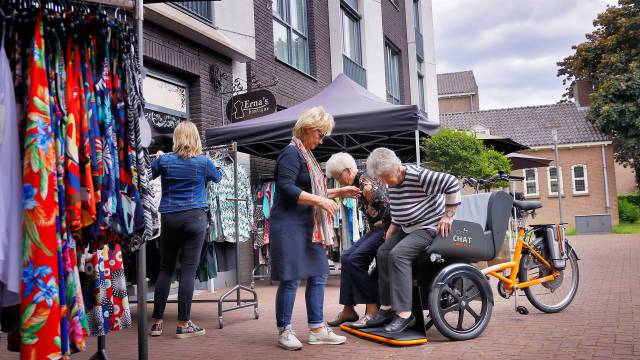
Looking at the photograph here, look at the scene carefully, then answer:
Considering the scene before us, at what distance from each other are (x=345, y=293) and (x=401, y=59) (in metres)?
17.9

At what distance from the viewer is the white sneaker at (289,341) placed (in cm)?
475

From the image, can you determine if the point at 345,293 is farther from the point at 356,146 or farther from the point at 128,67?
the point at 356,146

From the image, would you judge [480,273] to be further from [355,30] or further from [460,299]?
[355,30]

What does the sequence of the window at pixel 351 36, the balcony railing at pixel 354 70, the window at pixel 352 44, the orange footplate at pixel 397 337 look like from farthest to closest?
the window at pixel 351 36, the window at pixel 352 44, the balcony railing at pixel 354 70, the orange footplate at pixel 397 337

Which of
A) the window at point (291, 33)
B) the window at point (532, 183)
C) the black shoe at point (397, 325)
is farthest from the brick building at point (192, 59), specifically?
the window at point (532, 183)

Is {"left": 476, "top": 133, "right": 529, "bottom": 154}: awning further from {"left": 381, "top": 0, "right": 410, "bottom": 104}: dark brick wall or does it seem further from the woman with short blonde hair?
the woman with short blonde hair

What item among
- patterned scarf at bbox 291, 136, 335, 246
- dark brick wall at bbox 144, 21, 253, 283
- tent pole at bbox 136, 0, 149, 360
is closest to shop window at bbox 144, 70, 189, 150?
dark brick wall at bbox 144, 21, 253, 283

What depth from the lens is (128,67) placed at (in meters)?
3.23

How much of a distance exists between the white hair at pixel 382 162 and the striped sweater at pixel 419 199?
17cm

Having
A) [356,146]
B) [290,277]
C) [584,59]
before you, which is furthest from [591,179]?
[290,277]

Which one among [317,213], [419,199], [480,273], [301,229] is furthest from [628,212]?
[301,229]

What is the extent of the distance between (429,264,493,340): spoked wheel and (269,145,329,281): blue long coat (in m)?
0.98

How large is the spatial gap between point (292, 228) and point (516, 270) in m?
2.37

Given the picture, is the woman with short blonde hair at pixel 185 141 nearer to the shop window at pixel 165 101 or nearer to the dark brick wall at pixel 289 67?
the shop window at pixel 165 101
